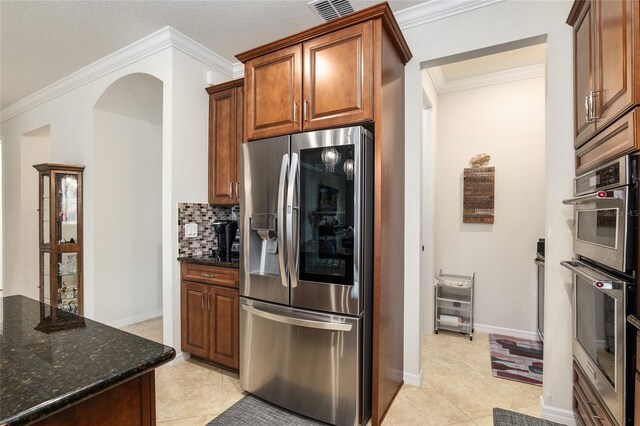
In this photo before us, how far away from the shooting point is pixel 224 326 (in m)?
2.52

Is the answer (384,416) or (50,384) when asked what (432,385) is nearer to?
(384,416)

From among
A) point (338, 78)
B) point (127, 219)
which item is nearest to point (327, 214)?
point (338, 78)

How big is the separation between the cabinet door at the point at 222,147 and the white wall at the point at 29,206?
303cm

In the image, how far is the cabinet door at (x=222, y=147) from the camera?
292 cm

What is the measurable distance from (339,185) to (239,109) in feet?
5.00

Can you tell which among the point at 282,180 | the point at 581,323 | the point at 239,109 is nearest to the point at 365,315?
the point at 282,180

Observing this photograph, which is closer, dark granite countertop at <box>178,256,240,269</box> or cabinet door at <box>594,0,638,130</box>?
cabinet door at <box>594,0,638,130</box>

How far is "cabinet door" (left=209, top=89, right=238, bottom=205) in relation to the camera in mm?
2920

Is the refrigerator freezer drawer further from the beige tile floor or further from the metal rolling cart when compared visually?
the metal rolling cart

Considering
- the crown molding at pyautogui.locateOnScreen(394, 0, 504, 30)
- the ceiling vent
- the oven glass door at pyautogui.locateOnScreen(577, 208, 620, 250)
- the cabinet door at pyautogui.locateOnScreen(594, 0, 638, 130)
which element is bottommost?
the oven glass door at pyautogui.locateOnScreen(577, 208, 620, 250)

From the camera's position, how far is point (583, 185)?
5.43ft

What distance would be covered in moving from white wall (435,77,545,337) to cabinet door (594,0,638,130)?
2024mm

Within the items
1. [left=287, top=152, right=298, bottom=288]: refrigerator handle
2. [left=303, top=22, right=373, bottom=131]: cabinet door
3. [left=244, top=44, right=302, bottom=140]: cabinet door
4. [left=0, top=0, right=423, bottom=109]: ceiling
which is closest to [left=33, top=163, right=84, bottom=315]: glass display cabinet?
[left=0, top=0, right=423, bottom=109]: ceiling

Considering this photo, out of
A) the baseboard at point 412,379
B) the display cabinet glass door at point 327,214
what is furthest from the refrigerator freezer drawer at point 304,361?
the baseboard at point 412,379
